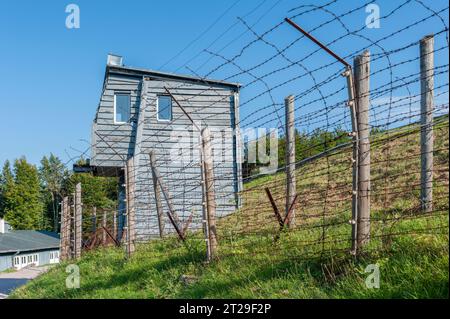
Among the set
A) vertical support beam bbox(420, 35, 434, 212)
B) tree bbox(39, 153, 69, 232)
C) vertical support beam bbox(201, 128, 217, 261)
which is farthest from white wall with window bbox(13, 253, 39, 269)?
vertical support beam bbox(420, 35, 434, 212)

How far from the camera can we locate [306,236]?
6.14 m

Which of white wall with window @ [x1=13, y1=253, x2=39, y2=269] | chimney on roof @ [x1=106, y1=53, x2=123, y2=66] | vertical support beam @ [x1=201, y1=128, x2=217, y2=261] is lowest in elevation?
white wall with window @ [x1=13, y1=253, x2=39, y2=269]

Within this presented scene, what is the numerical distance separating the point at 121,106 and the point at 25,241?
29.8 metres

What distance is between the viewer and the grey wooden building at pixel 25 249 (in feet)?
127

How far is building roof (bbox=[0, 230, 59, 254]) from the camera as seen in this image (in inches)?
1544

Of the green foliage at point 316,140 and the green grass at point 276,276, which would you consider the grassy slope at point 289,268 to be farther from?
the green foliage at point 316,140

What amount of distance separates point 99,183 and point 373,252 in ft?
171

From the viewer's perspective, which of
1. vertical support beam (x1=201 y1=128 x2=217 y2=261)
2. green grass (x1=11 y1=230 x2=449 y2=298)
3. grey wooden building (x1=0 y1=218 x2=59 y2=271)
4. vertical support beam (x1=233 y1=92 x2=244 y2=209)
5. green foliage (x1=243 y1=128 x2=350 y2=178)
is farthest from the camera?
grey wooden building (x1=0 y1=218 x2=59 y2=271)

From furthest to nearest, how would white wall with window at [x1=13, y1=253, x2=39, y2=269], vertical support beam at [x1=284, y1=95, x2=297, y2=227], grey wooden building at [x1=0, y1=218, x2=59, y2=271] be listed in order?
white wall with window at [x1=13, y1=253, x2=39, y2=269], grey wooden building at [x1=0, y1=218, x2=59, y2=271], vertical support beam at [x1=284, y1=95, x2=297, y2=227]

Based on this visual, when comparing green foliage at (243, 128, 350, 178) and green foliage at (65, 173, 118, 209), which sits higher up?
green foliage at (243, 128, 350, 178)

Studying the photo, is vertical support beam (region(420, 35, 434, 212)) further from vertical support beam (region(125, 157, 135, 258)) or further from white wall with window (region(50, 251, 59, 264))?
white wall with window (region(50, 251, 59, 264))

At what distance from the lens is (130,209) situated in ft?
30.1
